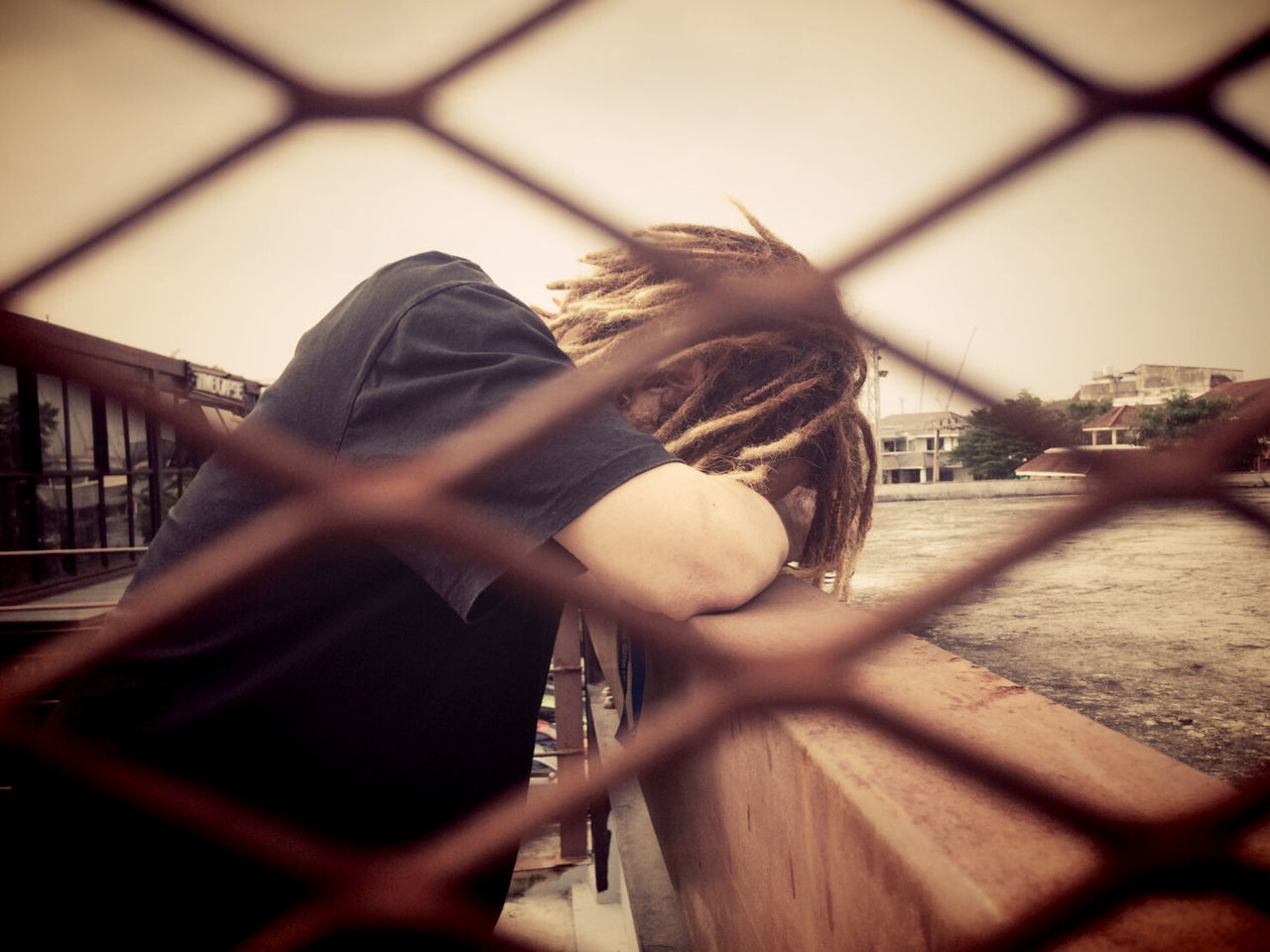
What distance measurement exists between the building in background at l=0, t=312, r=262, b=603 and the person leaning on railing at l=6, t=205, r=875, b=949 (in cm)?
363

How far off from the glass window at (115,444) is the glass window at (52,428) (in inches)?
18.9

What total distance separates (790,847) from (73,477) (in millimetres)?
7076

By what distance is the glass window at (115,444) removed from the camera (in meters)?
5.98

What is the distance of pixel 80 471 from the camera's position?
5.53 metres

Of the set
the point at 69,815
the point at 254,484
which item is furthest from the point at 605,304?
the point at 69,815

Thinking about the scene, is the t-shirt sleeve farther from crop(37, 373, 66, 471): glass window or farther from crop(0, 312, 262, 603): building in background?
crop(37, 373, 66, 471): glass window

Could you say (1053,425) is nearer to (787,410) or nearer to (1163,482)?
(1163,482)

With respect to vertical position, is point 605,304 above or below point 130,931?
above

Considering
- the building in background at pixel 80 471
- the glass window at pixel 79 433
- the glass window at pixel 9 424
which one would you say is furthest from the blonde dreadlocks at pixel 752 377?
the glass window at pixel 79 433

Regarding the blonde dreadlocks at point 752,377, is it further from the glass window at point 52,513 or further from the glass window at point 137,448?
the glass window at point 137,448

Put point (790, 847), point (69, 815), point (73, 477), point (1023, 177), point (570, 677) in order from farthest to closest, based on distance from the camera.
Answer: point (73, 477), point (570, 677), point (69, 815), point (790, 847), point (1023, 177)

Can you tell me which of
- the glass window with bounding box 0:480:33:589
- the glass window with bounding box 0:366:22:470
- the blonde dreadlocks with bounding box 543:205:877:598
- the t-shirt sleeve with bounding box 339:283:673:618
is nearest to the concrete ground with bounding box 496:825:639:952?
the blonde dreadlocks with bounding box 543:205:877:598

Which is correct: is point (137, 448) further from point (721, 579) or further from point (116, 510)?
point (721, 579)

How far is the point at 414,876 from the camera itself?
1.40 feet
